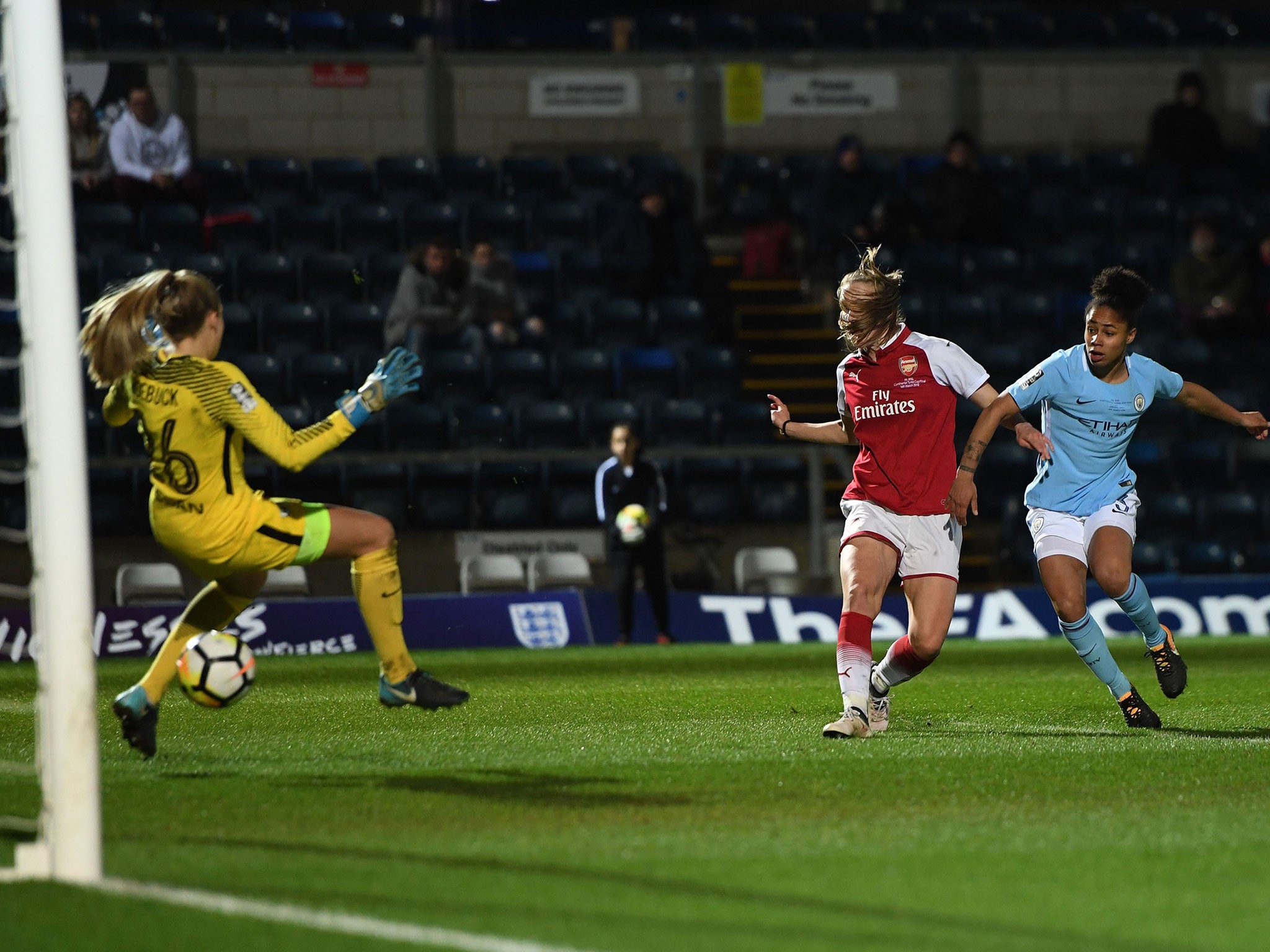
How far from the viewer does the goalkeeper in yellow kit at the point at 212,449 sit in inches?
256

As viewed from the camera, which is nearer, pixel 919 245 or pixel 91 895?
pixel 91 895

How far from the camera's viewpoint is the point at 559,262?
19.8m

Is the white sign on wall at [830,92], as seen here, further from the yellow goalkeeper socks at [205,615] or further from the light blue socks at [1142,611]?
the yellow goalkeeper socks at [205,615]

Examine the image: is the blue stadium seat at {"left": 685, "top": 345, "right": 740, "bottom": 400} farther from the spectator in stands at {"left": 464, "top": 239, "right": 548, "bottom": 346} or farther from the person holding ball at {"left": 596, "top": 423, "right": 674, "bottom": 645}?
the person holding ball at {"left": 596, "top": 423, "right": 674, "bottom": 645}

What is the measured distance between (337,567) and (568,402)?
300 cm

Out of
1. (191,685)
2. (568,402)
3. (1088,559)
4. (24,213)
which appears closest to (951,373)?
(1088,559)

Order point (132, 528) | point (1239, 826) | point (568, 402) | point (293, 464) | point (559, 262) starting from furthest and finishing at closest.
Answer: point (559, 262), point (568, 402), point (132, 528), point (293, 464), point (1239, 826)

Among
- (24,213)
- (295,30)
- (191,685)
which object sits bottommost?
(191,685)

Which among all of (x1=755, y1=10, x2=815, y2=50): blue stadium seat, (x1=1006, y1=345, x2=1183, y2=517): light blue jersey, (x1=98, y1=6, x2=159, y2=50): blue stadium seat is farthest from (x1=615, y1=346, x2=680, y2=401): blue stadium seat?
(x1=1006, y1=345, x2=1183, y2=517): light blue jersey

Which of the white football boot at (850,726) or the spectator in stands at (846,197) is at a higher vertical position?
the spectator in stands at (846,197)

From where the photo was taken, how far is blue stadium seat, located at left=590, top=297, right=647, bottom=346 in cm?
1916

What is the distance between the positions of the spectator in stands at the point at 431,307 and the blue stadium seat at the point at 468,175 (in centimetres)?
342

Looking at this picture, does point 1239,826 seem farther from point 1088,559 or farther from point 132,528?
point 132,528

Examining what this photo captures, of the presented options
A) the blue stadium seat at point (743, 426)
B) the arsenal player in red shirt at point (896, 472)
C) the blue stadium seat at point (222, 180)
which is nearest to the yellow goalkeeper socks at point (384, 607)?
the arsenal player in red shirt at point (896, 472)
